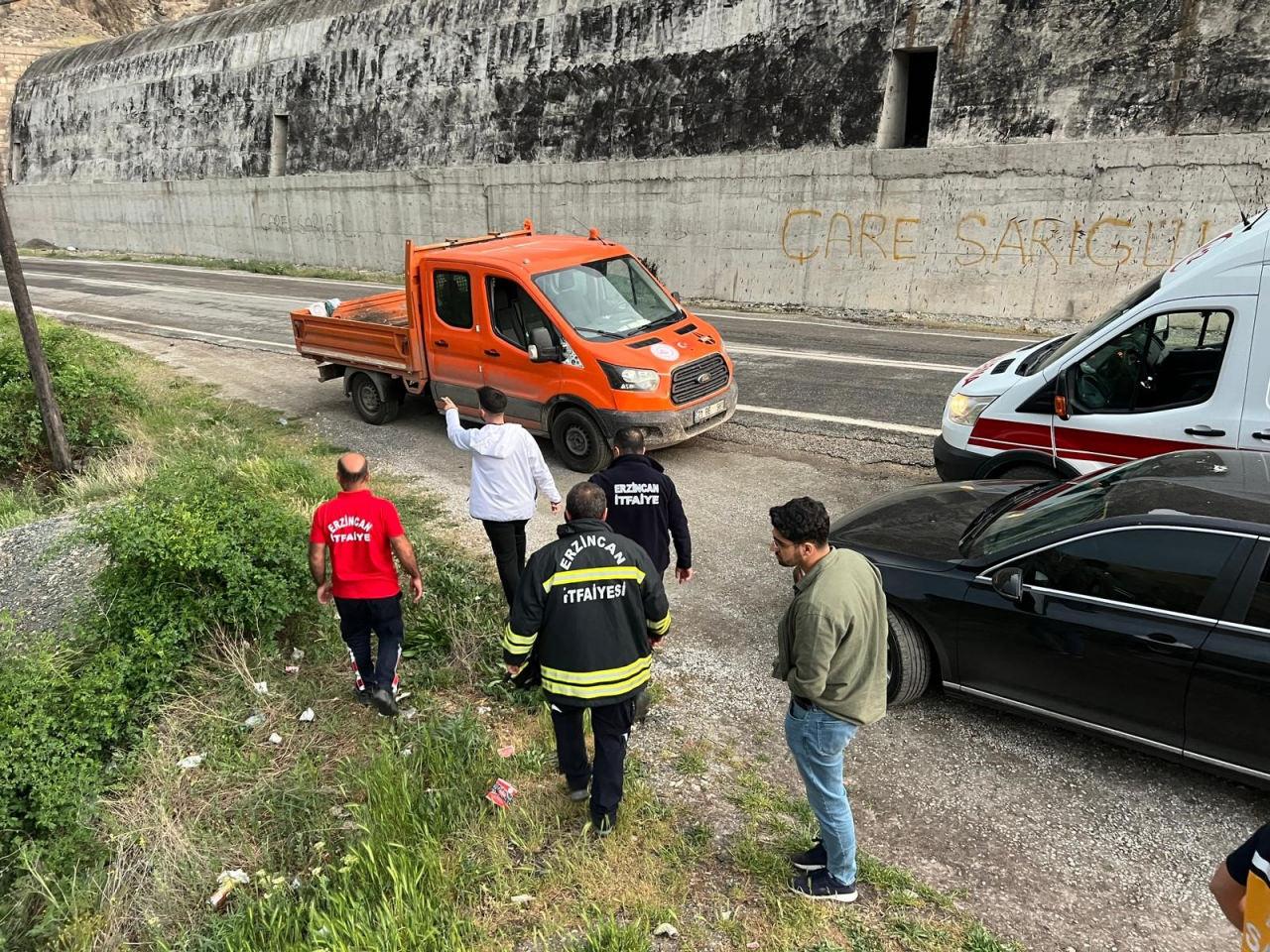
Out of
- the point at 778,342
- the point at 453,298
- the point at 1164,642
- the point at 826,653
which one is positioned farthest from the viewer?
the point at 778,342

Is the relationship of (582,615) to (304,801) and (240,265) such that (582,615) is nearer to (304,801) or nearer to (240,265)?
(304,801)

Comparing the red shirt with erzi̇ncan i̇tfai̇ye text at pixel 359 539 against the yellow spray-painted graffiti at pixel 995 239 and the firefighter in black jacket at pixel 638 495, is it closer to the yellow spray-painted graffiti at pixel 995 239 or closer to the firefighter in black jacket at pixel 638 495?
the firefighter in black jacket at pixel 638 495

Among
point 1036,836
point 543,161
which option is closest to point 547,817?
point 1036,836

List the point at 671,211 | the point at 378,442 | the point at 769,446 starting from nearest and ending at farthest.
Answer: the point at 769,446, the point at 378,442, the point at 671,211

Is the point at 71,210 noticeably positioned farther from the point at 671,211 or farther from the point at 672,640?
the point at 672,640

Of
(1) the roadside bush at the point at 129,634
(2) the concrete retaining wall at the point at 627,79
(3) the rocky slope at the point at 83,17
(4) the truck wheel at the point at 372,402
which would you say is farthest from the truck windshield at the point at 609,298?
(3) the rocky slope at the point at 83,17

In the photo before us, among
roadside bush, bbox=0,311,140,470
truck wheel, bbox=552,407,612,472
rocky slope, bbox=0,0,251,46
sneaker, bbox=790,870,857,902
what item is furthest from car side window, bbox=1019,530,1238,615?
rocky slope, bbox=0,0,251,46

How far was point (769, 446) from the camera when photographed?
9.16 meters

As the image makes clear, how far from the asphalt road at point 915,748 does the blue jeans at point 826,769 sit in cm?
49

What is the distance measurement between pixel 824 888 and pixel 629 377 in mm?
5451

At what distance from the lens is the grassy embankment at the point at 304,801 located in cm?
358

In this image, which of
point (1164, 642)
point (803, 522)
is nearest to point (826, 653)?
point (803, 522)

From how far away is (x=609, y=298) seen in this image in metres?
9.07

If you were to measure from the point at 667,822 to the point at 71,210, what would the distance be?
45.7 meters
